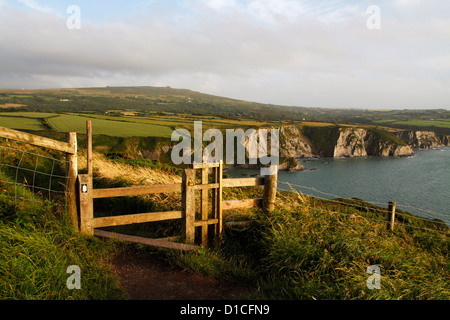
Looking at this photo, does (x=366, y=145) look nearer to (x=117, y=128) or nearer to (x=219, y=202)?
(x=117, y=128)

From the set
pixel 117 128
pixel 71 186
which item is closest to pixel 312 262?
pixel 71 186

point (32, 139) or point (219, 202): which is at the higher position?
point (32, 139)

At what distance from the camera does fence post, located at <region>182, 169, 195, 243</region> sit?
21.2 ft

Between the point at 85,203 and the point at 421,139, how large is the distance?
199 metres

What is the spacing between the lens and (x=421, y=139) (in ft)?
557

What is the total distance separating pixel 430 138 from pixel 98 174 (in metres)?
202

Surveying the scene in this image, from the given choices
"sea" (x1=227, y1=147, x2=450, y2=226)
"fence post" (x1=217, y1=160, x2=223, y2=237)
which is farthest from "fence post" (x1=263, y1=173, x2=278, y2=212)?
"sea" (x1=227, y1=147, x2=450, y2=226)

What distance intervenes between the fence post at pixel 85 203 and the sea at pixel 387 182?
4475 centimetres

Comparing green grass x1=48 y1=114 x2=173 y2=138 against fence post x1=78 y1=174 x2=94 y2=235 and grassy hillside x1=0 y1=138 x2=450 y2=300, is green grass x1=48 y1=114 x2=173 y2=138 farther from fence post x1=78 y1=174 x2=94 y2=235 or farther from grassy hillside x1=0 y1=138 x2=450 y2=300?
grassy hillside x1=0 y1=138 x2=450 y2=300

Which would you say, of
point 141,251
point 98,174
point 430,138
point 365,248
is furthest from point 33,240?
point 430,138

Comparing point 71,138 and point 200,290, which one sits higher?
point 71,138

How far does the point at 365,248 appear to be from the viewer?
16.9ft
